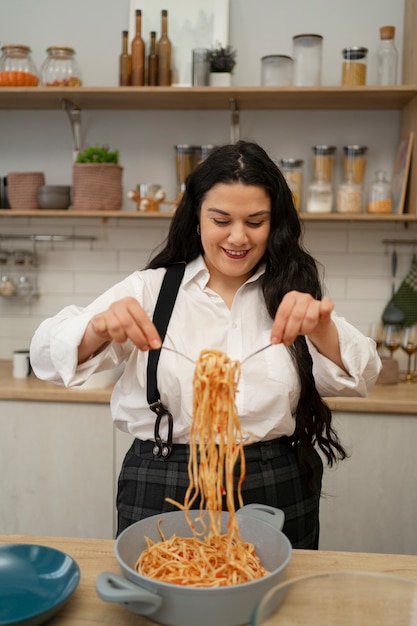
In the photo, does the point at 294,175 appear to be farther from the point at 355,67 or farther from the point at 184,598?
the point at 184,598

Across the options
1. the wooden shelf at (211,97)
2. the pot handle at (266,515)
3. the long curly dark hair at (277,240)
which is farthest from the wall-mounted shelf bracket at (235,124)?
the pot handle at (266,515)

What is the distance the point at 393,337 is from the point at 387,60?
1.24 meters

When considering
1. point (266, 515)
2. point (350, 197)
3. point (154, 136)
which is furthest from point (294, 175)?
point (266, 515)

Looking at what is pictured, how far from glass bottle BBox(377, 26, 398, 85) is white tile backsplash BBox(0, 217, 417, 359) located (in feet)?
2.19

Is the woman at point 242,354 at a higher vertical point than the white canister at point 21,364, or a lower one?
higher

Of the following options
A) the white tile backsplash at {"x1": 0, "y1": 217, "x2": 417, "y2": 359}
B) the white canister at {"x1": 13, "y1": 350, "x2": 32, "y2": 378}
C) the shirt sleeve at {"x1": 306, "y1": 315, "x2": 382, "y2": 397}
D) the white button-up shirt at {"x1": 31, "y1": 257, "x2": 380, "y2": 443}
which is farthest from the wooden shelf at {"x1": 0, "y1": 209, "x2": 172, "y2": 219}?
the shirt sleeve at {"x1": 306, "y1": 315, "x2": 382, "y2": 397}

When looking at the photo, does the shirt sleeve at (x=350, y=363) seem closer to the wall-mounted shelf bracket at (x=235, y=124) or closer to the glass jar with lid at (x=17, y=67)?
the wall-mounted shelf bracket at (x=235, y=124)

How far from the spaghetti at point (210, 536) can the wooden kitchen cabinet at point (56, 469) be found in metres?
1.71

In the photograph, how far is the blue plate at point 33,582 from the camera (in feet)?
3.20

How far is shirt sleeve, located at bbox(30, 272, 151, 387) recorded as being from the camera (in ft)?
4.91

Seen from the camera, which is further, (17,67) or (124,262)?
(124,262)

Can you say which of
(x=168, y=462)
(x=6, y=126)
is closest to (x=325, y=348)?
(x=168, y=462)

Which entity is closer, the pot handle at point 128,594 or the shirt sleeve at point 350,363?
the pot handle at point 128,594

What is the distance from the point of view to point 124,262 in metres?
3.52
